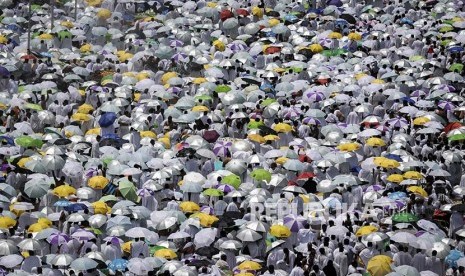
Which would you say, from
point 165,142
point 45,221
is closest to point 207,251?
point 45,221

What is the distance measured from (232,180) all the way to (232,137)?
3.37m

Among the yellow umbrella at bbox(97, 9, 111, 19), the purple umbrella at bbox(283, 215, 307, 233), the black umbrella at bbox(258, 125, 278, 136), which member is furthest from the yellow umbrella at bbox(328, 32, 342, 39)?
the purple umbrella at bbox(283, 215, 307, 233)

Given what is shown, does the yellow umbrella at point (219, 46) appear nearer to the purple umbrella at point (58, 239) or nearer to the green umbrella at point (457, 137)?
the green umbrella at point (457, 137)

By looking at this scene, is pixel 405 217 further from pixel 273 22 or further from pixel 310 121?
pixel 273 22

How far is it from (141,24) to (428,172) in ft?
38.6

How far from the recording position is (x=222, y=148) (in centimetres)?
2631

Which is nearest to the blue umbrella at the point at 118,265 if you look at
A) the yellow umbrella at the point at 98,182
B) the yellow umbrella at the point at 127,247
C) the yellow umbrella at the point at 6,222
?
the yellow umbrella at the point at 127,247

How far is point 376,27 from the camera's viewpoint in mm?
34469

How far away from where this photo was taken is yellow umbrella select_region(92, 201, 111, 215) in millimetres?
22922

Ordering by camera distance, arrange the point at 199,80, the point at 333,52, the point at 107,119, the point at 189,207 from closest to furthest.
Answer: the point at 189,207 → the point at 107,119 → the point at 199,80 → the point at 333,52

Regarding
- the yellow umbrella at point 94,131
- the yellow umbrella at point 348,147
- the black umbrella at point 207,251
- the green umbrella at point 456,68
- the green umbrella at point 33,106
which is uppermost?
the black umbrella at point 207,251

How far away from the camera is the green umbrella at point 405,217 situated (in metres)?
23.0

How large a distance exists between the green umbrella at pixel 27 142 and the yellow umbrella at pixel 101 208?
3221 millimetres

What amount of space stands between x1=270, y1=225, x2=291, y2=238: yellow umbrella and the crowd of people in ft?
0.08
